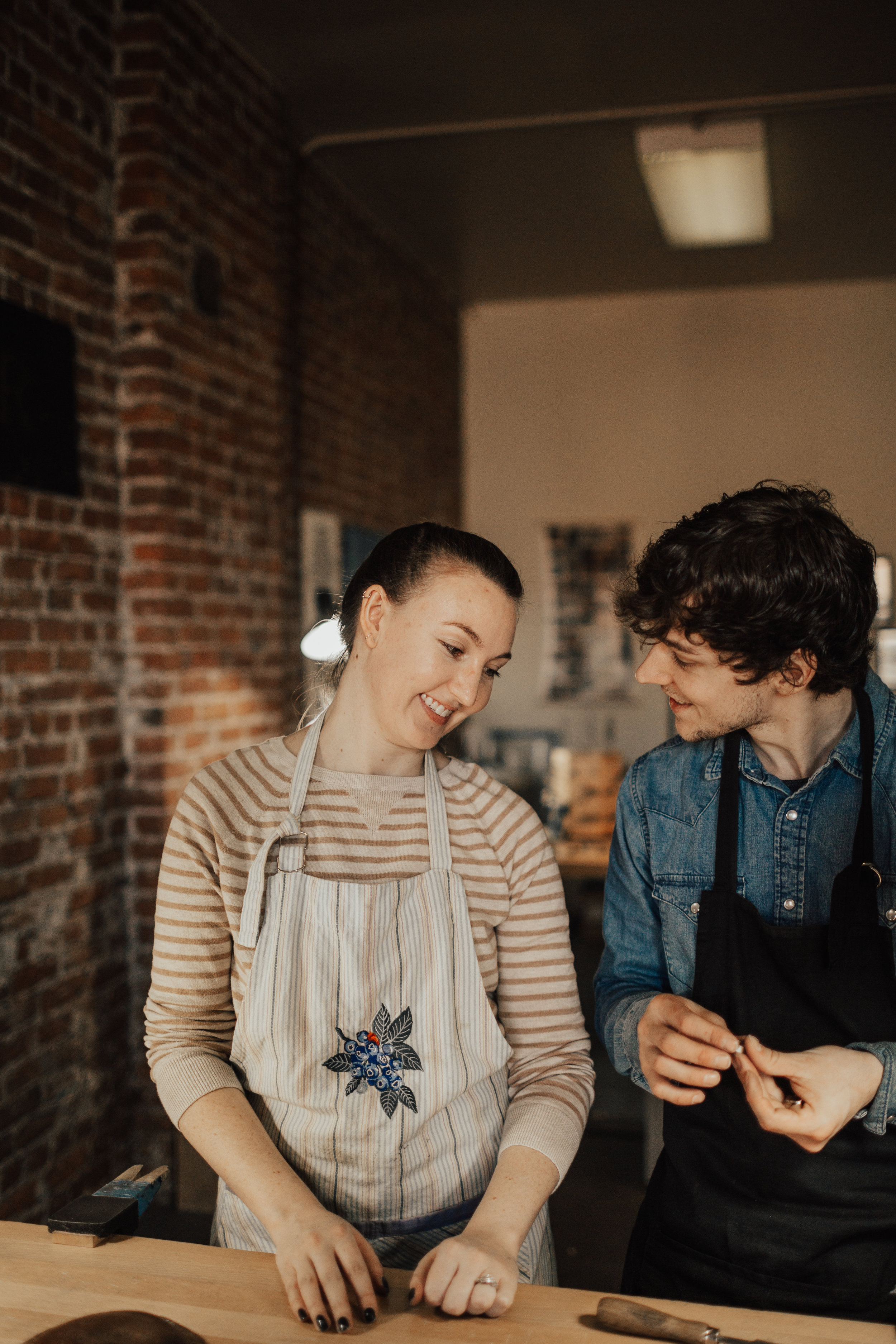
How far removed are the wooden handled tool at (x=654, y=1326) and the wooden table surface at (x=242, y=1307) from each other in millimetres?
12

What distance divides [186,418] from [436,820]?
1.89 m

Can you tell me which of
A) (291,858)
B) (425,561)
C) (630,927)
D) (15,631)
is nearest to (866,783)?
(630,927)

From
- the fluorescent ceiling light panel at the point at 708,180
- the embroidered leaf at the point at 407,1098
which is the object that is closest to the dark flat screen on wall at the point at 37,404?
the embroidered leaf at the point at 407,1098

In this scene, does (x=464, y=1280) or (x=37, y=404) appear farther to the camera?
(x=37, y=404)

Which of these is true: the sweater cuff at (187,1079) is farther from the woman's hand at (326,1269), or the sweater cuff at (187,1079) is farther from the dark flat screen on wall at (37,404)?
the dark flat screen on wall at (37,404)

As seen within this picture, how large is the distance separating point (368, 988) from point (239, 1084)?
0.22m

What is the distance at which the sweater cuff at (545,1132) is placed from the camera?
4.44ft

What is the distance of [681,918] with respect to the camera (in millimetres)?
1535

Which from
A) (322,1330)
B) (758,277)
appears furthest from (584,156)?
(322,1330)

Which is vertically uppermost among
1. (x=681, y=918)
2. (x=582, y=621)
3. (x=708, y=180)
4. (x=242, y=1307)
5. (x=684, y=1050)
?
(x=708, y=180)

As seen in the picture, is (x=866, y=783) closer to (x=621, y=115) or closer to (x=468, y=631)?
(x=468, y=631)

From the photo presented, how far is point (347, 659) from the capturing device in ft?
5.41

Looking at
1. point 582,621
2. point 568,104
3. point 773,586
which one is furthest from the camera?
point 582,621

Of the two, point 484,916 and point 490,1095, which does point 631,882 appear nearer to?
point 484,916
